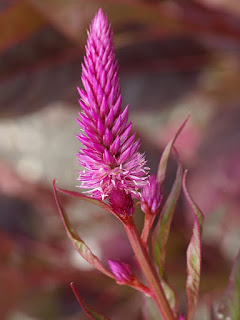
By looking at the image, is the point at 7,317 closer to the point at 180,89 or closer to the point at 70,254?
the point at 70,254

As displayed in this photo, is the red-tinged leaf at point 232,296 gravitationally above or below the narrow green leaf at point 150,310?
above

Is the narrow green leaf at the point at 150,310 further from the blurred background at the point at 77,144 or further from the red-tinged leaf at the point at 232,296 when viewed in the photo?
the blurred background at the point at 77,144

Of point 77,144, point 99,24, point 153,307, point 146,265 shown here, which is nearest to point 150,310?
point 153,307

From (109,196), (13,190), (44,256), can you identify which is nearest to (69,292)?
(44,256)

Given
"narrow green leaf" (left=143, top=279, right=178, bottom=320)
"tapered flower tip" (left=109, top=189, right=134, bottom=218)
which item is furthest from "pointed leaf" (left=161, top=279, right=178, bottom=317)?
"tapered flower tip" (left=109, top=189, right=134, bottom=218)

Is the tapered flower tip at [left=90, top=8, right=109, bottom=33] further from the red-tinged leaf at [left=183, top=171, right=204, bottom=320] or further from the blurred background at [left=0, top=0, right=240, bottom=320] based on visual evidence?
the blurred background at [left=0, top=0, right=240, bottom=320]

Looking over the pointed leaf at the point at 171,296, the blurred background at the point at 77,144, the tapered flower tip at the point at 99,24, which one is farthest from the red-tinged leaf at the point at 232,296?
the blurred background at the point at 77,144
